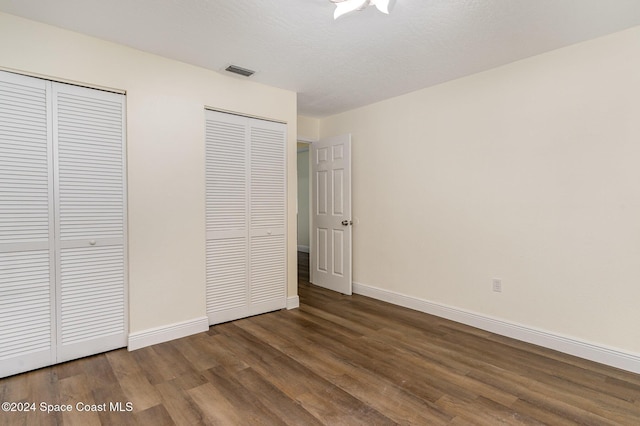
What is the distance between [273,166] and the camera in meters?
3.61

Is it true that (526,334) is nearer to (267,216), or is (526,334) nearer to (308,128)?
(267,216)

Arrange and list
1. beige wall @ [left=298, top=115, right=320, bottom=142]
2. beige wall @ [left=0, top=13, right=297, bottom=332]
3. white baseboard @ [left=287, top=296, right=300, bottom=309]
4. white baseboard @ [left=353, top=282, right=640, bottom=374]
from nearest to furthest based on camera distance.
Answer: white baseboard @ [left=353, top=282, right=640, bottom=374], beige wall @ [left=0, top=13, right=297, bottom=332], white baseboard @ [left=287, top=296, right=300, bottom=309], beige wall @ [left=298, top=115, right=320, bottom=142]

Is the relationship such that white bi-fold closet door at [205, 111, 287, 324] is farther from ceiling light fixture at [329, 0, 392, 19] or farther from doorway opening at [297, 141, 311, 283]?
doorway opening at [297, 141, 311, 283]

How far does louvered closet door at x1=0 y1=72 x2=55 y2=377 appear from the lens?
224 centimetres

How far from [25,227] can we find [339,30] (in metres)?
2.73

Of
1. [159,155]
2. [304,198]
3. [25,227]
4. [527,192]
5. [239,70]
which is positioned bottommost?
[25,227]

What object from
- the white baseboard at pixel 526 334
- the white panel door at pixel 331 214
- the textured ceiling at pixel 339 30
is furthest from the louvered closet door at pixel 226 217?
the white baseboard at pixel 526 334

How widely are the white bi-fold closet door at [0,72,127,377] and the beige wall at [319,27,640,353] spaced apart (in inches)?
115

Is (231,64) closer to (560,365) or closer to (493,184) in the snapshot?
(493,184)

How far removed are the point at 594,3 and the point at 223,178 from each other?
10.4 feet

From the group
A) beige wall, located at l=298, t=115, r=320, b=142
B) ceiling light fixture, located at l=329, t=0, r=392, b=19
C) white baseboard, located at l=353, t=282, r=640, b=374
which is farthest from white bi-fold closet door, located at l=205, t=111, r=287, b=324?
ceiling light fixture, located at l=329, t=0, r=392, b=19

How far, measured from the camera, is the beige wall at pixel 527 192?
94.9 inches

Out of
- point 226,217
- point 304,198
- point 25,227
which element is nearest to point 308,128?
point 226,217

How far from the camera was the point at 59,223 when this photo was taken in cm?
244
